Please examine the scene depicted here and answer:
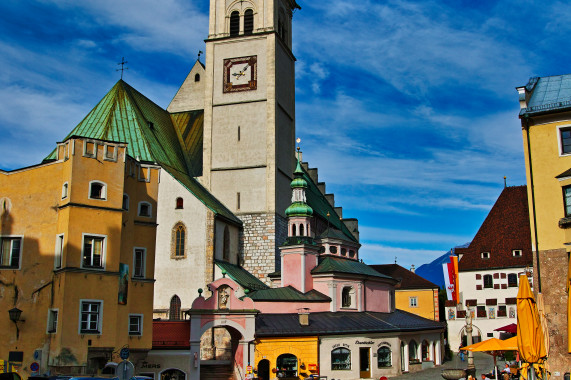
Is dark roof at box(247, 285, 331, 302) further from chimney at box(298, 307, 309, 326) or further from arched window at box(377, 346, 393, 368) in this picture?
arched window at box(377, 346, 393, 368)

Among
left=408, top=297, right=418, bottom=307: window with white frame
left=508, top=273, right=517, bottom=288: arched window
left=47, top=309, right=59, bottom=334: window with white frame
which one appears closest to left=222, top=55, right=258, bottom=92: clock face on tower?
left=508, top=273, right=517, bottom=288: arched window

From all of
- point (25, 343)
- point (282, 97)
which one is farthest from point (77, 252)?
point (282, 97)

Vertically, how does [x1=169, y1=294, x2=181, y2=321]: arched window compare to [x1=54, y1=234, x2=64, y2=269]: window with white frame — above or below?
below

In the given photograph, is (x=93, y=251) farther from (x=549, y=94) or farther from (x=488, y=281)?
(x=488, y=281)

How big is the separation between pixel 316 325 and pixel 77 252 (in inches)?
598

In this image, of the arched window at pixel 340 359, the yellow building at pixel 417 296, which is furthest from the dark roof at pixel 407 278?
the arched window at pixel 340 359

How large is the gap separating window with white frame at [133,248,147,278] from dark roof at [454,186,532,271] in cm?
2817

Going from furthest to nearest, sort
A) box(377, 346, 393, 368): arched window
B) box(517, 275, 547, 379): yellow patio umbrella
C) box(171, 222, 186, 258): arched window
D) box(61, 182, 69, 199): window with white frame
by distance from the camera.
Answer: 1. box(171, 222, 186, 258): arched window
2. box(377, 346, 393, 368): arched window
3. box(61, 182, 69, 199): window with white frame
4. box(517, 275, 547, 379): yellow patio umbrella

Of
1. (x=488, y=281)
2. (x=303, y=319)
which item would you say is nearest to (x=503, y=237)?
(x=488, y=281)

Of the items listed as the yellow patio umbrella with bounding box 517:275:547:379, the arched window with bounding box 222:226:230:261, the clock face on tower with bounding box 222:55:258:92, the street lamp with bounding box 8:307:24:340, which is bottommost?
the yellow patio umbrella with bounding box 517:275:547:379

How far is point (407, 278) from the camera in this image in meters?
66.1

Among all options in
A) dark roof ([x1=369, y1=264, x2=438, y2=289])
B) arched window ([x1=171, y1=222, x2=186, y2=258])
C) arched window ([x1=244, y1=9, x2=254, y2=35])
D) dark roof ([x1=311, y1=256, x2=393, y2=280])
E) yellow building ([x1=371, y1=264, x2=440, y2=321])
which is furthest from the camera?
dark roof ([x1=369, y1=264, x2=438, y2=289])

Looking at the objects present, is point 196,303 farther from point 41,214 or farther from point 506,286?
point 506,286

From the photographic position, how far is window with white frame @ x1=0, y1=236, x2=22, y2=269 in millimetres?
27516
